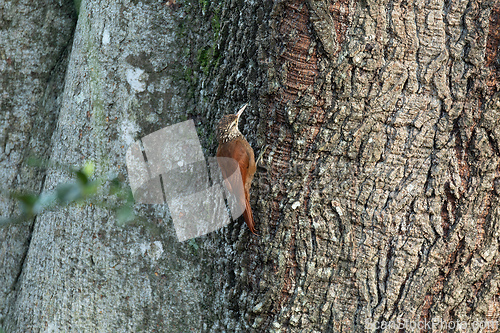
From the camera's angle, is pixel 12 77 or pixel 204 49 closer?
pixel 204 49

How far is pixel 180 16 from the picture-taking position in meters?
2.22

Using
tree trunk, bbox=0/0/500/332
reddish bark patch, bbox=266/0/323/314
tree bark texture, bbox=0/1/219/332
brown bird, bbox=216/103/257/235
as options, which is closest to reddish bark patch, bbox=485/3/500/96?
tree trunk, bbox=0/0/500/332

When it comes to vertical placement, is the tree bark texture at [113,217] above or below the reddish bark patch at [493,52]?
below

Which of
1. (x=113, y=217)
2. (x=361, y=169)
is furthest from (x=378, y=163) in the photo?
(x=113, y=217)

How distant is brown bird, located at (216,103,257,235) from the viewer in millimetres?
1857

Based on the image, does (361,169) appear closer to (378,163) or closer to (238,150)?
(378,163)

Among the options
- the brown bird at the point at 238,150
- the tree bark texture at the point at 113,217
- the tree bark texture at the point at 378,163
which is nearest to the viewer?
the tree bark texture at the point at 378,163

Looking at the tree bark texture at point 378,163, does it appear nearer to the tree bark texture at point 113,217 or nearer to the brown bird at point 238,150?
the brown bird at point 238,150

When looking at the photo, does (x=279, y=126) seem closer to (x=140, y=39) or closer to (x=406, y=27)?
(x=406, y=27)

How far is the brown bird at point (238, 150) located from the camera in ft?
6.09

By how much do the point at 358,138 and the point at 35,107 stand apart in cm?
220

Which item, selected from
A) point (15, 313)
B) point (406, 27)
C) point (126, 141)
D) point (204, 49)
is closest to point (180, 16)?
point (204, 49)

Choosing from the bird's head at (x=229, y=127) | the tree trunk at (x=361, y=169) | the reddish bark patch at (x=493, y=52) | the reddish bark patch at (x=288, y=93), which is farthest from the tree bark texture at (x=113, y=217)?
the reddish bark patch at (x=493, y=52)

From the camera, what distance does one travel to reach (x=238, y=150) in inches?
77.0
